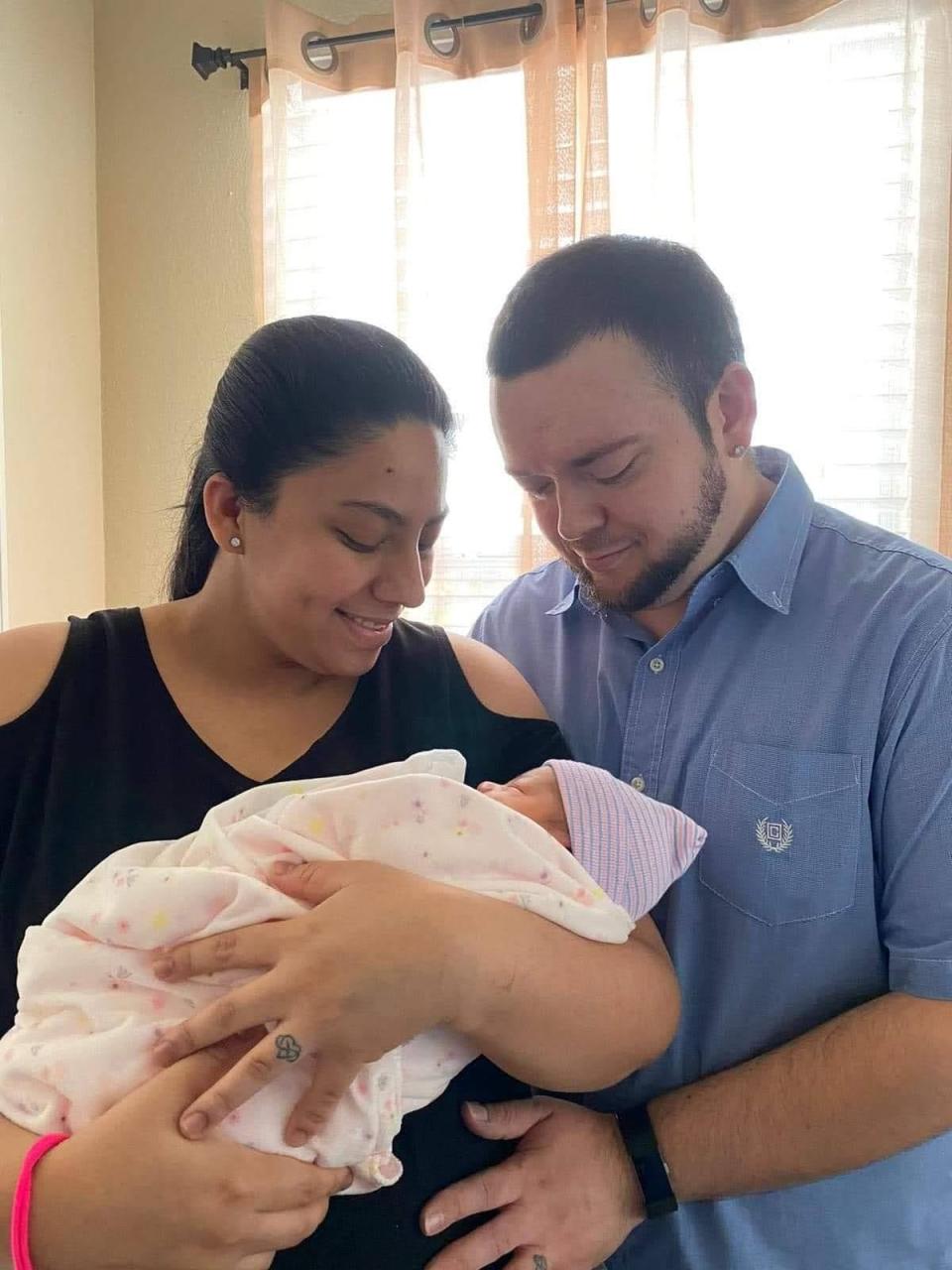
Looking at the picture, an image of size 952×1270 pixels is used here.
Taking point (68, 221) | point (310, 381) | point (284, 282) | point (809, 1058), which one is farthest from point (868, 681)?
point (68, 221)

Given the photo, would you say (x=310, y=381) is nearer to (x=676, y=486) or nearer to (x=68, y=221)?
(x=676, y=486)

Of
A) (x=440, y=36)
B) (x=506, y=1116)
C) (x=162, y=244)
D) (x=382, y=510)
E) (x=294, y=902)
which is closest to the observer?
(x=294, y=902)

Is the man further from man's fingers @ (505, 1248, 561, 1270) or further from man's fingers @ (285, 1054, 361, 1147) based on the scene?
man's fingers @ (285, 1054, 361, 1147)

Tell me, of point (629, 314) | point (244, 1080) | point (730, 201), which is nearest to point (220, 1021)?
point (244, 1080)

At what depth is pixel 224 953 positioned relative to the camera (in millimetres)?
887

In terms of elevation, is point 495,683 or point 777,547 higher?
point 777,547

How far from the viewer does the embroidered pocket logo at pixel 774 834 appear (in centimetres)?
117

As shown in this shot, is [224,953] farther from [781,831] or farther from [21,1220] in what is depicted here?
[781,831]

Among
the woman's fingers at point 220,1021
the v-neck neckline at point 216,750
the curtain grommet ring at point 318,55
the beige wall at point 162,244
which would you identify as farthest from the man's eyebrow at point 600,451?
the curtain grommet ring at point 318,55

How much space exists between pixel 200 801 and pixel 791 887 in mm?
650

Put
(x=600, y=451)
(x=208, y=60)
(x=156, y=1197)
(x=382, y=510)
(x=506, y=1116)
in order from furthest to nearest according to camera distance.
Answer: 1. (x=208, y=60)
2. (x=600, y=451)
3. (x=382, y=510)
4. (x=506, y=1116)
5. (x=156, y=1197)

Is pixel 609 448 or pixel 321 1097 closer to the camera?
pixel 321 1097

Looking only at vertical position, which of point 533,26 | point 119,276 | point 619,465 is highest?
point 533,26

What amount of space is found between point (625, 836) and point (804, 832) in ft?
0.75
